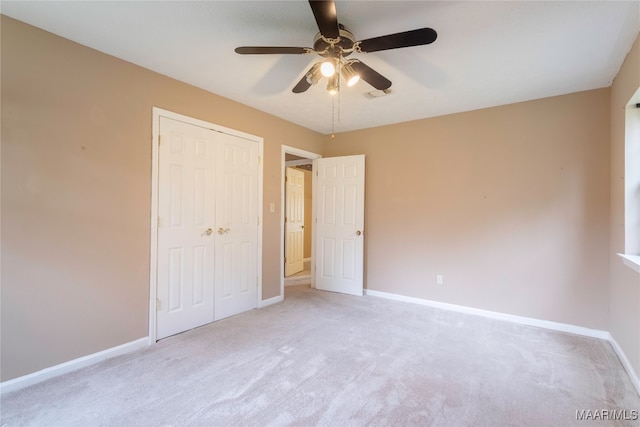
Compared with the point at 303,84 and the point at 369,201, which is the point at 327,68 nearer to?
the point at 303,84

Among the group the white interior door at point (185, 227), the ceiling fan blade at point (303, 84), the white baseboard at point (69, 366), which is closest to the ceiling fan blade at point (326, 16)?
the ceiling fan blade at point (303, 84)

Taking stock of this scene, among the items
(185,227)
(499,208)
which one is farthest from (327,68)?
(499,208)

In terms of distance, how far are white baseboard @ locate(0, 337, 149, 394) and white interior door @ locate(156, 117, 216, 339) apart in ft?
0.77

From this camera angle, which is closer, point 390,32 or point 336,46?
point 336,46

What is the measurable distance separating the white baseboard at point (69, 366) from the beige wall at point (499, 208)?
2.99m

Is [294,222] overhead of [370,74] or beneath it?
beneath

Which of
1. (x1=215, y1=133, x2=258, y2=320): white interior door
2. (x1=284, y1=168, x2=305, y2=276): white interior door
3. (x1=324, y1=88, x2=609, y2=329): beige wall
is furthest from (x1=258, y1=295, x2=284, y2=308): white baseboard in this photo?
(x1=284, y1=168, x2=305, y2=276): white interior door

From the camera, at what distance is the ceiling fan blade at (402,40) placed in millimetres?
1596

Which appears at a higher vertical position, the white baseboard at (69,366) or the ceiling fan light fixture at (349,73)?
the ceiling fan light fixture at (349,73)

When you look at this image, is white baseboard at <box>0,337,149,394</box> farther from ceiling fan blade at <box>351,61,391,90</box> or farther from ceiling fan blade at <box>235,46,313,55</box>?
ceiling fan blade at <box>351,61,391,90</box>

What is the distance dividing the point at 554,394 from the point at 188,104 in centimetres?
390

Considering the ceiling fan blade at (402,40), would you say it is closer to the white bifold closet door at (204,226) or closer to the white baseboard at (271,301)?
the white bifold closet door at (204,226)

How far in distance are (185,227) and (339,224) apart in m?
2.28

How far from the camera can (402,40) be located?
5.52ft
